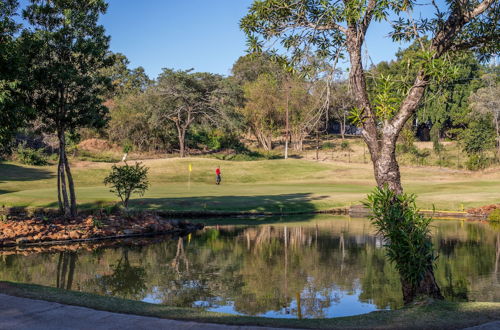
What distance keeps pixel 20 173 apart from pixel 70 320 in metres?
46.3

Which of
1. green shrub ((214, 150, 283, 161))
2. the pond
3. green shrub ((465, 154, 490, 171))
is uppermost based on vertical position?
green shrub ((214, 150, 283, 161))

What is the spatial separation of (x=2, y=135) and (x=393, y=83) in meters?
14.5

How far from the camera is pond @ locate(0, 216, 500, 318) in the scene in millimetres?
14117

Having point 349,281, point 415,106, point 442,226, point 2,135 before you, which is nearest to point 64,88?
point 2,135

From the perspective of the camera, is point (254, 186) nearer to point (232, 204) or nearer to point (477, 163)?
point (232, 204)

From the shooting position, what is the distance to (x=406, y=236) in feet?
37.0

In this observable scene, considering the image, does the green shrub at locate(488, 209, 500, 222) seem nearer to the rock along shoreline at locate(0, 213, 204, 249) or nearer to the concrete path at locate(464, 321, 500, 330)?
the rock along shoreline at locate(0, 213, 204, 249)

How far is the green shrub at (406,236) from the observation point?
11.3 metres

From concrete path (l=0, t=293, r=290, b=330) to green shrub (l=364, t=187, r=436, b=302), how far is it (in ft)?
13.9

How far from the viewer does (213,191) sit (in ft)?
146

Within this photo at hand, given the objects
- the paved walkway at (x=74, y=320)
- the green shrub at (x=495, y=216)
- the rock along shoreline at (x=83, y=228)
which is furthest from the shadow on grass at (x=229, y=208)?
the paved walkway at (x=74, y=320)

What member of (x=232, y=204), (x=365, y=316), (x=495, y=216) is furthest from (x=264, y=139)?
(x=365, y=316)

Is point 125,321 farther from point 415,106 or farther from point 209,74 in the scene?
point 209,74

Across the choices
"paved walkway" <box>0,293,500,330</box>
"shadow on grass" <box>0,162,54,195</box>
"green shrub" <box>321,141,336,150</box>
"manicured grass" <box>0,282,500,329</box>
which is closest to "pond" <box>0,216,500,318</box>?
"manicured grass" <box>0,282,500,329</box>
